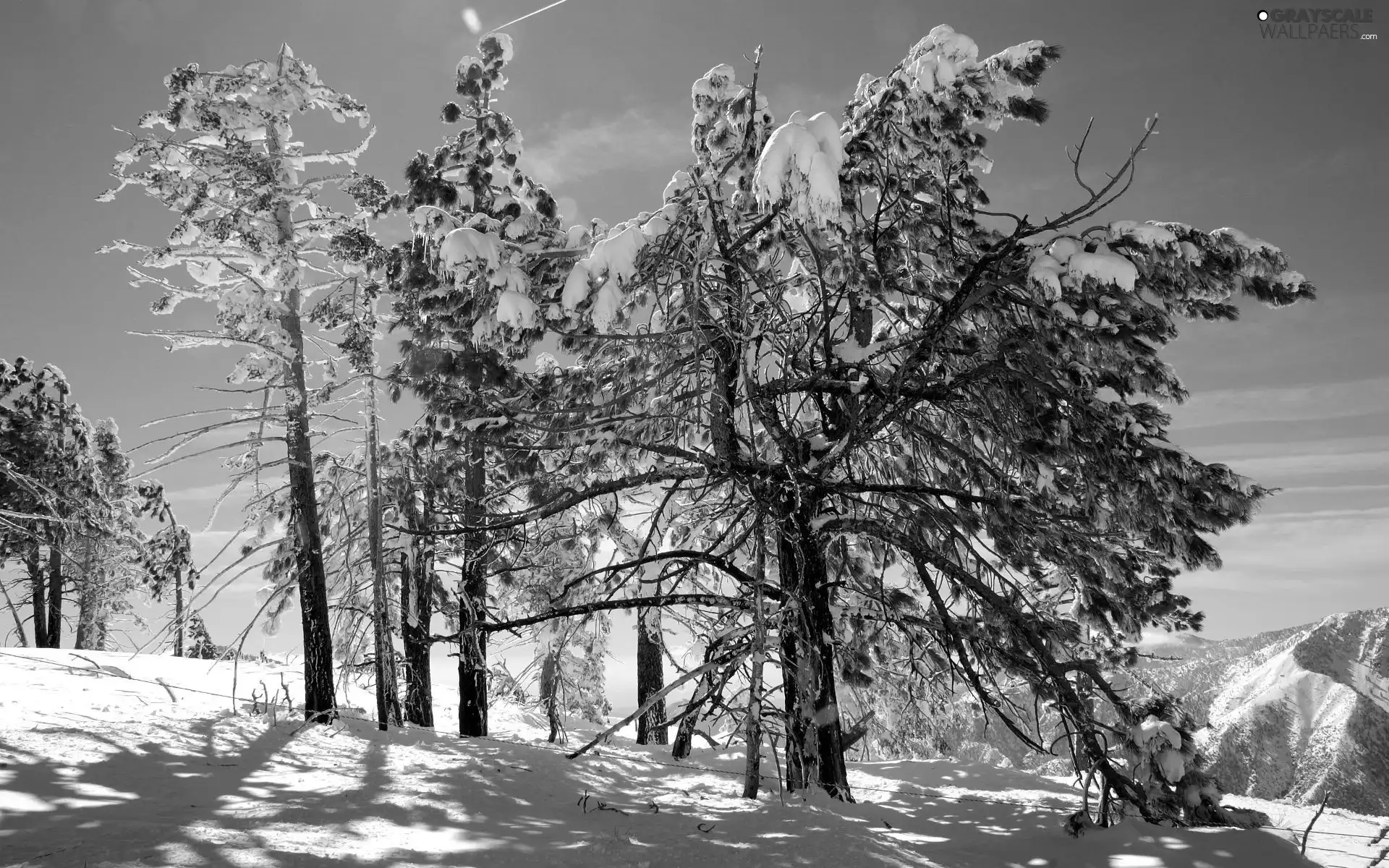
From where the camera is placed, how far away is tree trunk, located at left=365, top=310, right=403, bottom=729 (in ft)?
33.4

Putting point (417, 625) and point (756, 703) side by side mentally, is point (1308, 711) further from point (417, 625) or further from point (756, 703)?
point (756, 703)

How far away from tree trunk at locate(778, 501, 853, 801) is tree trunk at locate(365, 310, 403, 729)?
19.7 feet

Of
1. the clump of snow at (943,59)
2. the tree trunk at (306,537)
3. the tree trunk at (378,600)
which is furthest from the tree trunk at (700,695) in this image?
the tree trunk at (306,537)

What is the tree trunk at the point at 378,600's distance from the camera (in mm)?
10180

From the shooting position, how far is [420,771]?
6473 millimetres

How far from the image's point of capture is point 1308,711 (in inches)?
3809

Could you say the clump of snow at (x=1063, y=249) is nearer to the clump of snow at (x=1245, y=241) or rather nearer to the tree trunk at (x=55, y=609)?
the clump of snow at (x=1245, y=241)

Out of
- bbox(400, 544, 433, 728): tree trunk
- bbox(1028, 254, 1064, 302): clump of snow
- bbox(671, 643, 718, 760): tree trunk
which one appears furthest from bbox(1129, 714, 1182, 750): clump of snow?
bbox(400, 544, 433, 728): tree trunk

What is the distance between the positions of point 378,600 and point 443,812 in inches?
230

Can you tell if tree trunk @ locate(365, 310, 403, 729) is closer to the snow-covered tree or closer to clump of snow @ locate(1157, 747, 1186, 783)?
the snow-covered tree

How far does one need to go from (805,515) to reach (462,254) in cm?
415

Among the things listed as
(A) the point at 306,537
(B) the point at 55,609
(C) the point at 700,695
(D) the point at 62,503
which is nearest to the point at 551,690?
(C) the point at 700,695

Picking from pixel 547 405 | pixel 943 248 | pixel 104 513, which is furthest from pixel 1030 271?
pixel 104 513

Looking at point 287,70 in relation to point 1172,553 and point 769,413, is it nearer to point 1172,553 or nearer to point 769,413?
point 769,413
